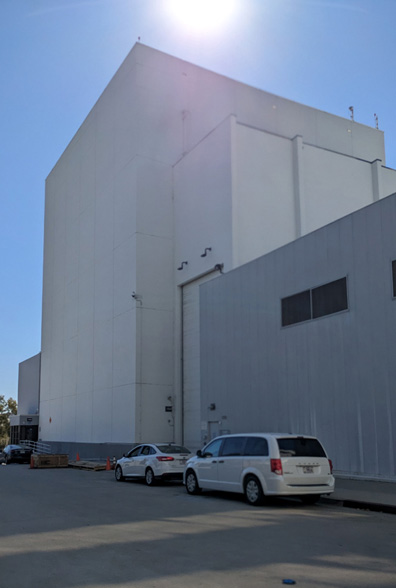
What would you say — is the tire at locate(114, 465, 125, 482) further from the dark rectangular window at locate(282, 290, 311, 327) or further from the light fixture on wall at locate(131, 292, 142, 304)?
the light fixture on wall at locate(131, 292, 142, 304)

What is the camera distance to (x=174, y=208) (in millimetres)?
35594

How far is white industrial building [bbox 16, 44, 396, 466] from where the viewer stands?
3139 centimetres

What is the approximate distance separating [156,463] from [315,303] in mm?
7226

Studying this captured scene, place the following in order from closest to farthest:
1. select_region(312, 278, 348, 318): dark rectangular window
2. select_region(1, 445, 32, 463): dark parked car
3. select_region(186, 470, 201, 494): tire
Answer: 1. select_region(186, 470, 201, 494): tire
2. select_region(312, 278, 348, 318): dark rectangular window
3. select_region(1, 445, 32, 463): dark parked car

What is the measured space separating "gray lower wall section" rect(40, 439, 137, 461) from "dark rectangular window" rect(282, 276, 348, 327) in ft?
49.6

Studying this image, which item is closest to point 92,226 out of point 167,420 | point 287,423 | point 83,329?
point 83,329

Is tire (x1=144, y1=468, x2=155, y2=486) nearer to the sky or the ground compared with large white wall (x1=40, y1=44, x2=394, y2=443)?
nearer to the ground

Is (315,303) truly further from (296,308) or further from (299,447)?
(299,447)

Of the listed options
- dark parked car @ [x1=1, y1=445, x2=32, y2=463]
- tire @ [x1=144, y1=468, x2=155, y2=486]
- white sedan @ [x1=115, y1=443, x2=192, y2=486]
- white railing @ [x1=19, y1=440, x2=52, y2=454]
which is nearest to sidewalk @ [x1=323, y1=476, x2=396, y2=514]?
white sedan @ [x1=115, y1=443, x2=192, y2=486]

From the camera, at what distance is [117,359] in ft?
116

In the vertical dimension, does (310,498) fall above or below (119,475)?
above

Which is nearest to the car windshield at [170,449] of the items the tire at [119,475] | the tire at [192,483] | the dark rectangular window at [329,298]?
the tire at [119,475]

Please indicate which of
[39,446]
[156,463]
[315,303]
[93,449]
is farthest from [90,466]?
→ [39,446]

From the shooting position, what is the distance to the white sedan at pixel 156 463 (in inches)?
747
